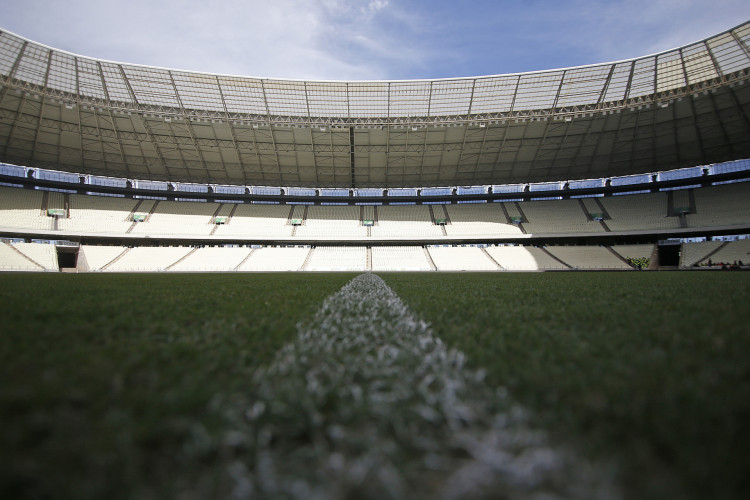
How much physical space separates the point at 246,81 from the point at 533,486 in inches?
1146

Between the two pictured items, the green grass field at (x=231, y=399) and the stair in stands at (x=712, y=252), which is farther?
the stair in stands at (x=712, y=252)

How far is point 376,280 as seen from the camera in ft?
38.1

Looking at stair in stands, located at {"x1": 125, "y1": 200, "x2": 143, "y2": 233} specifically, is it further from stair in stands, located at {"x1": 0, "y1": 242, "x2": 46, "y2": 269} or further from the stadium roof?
stair in stands, located at {"x1": 0, "y1": 242, "x2": 46, "y2": 269}

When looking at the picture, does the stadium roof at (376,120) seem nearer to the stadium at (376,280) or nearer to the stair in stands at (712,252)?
the stadium at (376,280)

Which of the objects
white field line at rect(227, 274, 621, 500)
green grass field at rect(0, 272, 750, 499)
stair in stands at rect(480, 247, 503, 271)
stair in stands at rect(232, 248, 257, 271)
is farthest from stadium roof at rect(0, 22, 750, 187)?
white field line at rect(227, 274, 621, 500)

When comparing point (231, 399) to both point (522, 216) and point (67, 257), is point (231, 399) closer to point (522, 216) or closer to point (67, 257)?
point (522, 216)

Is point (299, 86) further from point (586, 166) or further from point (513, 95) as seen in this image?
point (586, 166)

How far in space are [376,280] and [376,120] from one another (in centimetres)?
1965

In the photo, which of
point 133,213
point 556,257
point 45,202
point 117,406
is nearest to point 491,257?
point 556,257

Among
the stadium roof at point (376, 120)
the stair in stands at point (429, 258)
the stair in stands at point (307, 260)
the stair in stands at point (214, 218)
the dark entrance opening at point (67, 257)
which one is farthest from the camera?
the stair in stands at point (214, 218)

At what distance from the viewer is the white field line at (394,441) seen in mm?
615

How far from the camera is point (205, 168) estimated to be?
34875 mm

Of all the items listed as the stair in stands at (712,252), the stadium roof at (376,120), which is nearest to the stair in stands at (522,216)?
the stadium roof at (376,120)

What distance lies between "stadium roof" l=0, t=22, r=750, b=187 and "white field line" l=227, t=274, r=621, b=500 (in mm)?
27256
